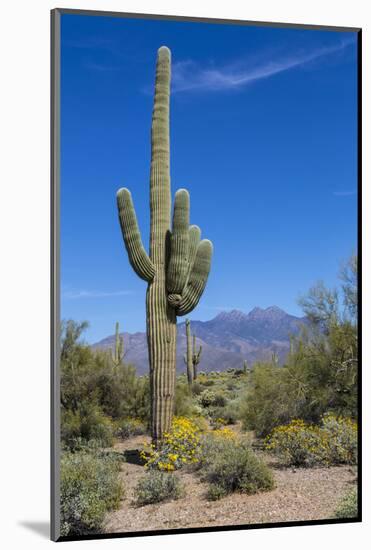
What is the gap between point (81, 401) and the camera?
10195 mm

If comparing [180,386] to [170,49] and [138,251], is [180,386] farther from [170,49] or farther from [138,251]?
[170,49]

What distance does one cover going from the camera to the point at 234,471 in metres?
8.17

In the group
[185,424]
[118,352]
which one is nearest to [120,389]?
[118,352]

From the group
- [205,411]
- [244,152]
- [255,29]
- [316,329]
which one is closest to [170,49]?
[255,29]

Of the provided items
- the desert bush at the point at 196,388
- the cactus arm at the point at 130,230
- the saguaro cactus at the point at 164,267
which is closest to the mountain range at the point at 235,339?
the saguaro cactus at the point at 164,267

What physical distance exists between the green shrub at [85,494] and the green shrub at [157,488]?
8.3 inches

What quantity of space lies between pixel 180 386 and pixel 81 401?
3.01 m

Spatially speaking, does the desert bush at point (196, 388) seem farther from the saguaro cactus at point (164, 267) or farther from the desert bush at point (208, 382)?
the saguaro cactus at point (164, 267)

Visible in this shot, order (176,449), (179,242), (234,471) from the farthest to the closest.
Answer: (179,242) < (176,449) < (234,471)

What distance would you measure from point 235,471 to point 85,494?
1.59 m

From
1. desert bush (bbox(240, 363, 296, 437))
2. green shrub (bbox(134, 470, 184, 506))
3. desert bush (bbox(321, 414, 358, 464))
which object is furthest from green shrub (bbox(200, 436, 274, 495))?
desert bush (bbox(240, 363, 296, 437))

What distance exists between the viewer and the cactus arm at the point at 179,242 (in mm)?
8680

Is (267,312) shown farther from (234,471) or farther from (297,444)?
(234,471)

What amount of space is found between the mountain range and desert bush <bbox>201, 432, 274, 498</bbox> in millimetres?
Result: 1599
